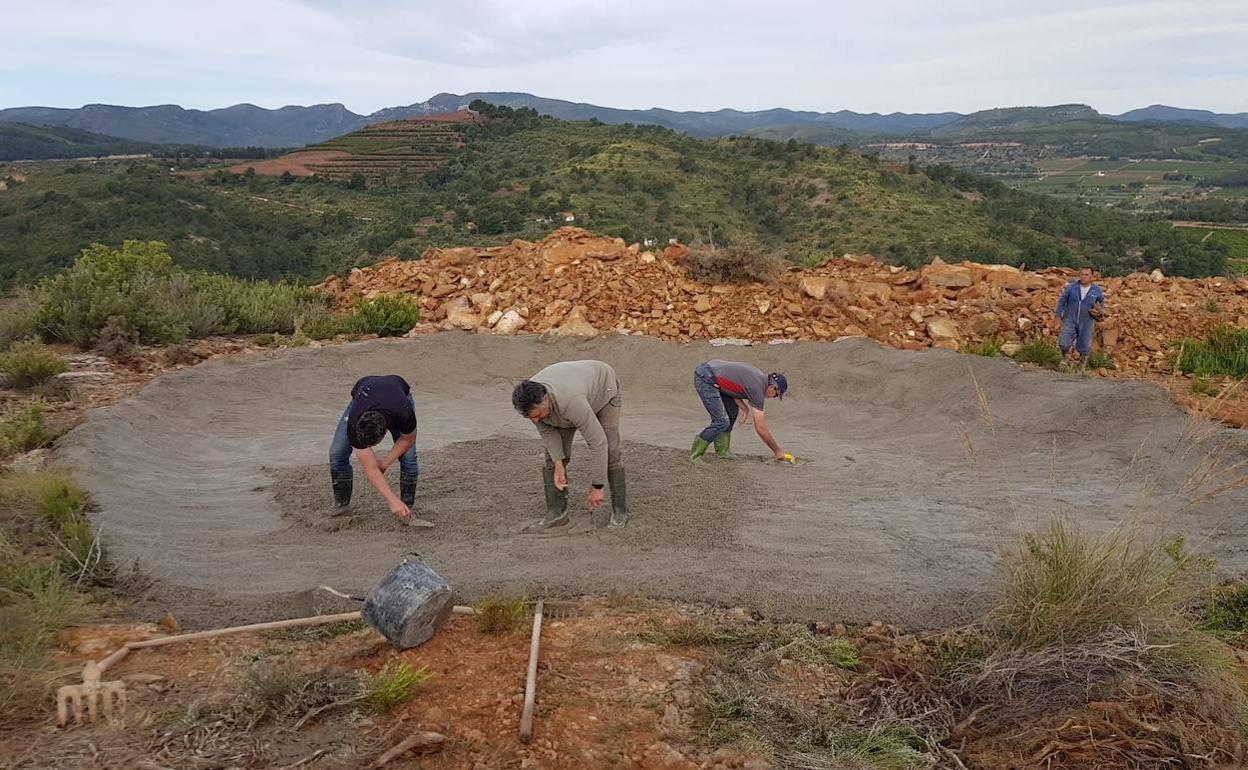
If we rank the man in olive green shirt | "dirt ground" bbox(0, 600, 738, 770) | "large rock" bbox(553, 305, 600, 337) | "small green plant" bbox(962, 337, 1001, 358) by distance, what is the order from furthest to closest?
"large rock" bbox(553, 305, 600, 337) < "small green plant" bbox(962, 337, 1001, 358) < the man in olive green shirt < "dirt ground" bbox(0, 600, 738, 770)

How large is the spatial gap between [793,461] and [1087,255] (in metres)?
28.4

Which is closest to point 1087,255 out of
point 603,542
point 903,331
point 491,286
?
point 903,331

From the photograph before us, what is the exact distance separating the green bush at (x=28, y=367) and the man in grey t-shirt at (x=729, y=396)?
757 centimetres

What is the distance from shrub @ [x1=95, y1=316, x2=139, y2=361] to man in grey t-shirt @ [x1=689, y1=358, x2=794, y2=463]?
27.0 ft

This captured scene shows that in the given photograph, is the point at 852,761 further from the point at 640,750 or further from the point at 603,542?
the point at 603,542

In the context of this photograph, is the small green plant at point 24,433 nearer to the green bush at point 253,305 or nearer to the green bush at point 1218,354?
the green bush at point 253,305

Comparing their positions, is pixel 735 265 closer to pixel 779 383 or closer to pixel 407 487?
→ pixel 779 383

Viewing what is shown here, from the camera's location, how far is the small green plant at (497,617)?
169 inches

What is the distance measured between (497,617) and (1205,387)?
9584 millimetres

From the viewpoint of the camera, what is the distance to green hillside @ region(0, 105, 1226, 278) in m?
32.2

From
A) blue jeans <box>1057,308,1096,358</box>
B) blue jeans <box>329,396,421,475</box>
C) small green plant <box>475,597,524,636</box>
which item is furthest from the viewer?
blue jeans <box>1057,308,1096,358</box>

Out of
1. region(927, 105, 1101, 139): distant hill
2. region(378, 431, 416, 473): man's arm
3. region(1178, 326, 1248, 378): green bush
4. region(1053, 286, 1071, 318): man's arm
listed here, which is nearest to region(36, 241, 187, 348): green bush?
region(378, 431, 416, 473): man's arm

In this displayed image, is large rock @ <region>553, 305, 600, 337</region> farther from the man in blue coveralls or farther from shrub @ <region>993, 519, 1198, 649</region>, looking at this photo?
shrub @ <region>993, 519, 1198, 649</region>

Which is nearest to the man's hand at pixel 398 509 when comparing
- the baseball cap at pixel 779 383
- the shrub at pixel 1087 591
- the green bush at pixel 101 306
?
the baseball cap at pixel 779 383
